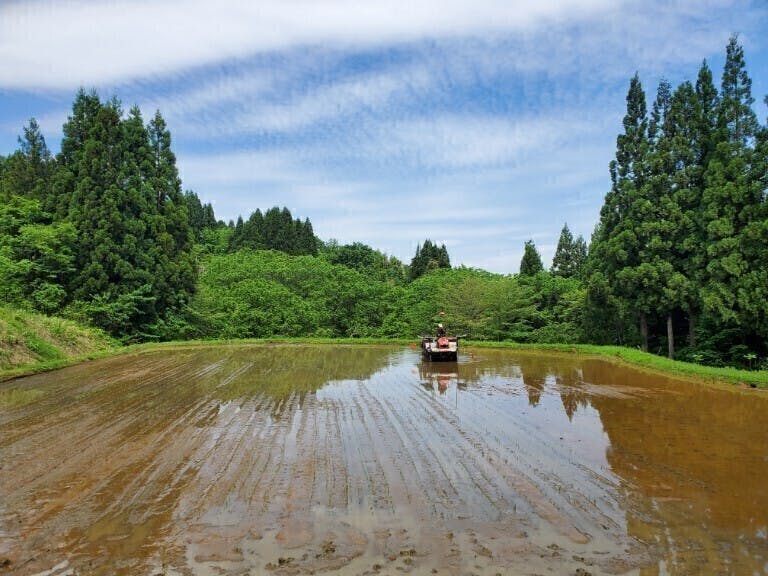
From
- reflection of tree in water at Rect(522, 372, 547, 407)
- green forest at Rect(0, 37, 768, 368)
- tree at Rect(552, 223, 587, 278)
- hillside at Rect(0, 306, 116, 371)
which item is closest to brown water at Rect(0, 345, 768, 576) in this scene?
reflection of tree in water at Rect(522, 372, 547, 407)

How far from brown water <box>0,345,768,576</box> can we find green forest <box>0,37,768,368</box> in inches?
430

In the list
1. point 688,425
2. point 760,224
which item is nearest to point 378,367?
point 688,425

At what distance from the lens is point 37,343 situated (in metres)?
16.8

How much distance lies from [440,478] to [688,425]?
15.7 feet

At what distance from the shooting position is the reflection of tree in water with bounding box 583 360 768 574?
4.10 metres

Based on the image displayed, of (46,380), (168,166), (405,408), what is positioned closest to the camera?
(405,408)

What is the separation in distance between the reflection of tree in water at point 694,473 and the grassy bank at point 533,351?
5.48ft

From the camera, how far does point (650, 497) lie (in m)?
5.25

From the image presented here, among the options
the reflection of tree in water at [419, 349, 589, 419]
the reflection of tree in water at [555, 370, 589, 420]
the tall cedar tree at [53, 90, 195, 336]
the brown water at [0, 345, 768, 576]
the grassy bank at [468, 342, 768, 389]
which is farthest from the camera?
the tall cedar tree at [53, 90, 195, 336]

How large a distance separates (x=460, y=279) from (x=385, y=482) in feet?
110

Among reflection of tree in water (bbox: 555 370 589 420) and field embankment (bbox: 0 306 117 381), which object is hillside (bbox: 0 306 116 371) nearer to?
field embankment (bbox: 0 306 117 381)

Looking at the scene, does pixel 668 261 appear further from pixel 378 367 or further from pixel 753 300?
pixel 378 367

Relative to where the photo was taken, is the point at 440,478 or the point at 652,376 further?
the point at 652,376

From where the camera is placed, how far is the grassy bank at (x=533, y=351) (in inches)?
494
